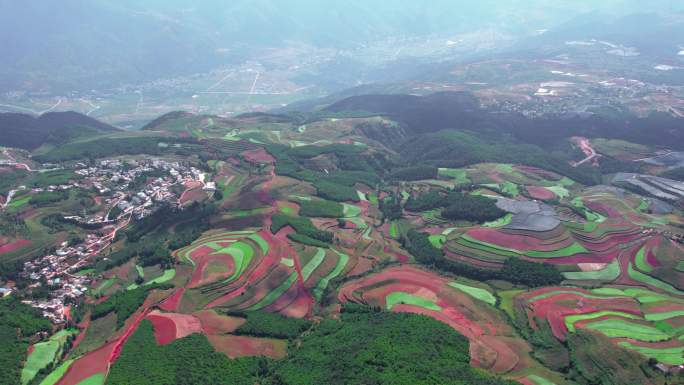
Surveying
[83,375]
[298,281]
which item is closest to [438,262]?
[298,281]

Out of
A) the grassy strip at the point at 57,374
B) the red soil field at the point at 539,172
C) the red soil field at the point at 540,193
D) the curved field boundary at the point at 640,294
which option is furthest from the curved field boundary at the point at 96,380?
the red soil field at the point at 539,172

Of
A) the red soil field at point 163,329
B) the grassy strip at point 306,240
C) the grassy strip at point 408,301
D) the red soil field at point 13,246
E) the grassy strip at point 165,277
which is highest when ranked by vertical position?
the red soil field at point 13,246

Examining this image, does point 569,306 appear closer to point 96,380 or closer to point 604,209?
point 604,209

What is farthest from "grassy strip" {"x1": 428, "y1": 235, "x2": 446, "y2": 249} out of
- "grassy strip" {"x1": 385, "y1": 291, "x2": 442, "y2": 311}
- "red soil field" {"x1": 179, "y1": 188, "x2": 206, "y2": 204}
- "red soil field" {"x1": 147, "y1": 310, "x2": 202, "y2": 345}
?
"red soil field" {"x1": 179, "y1": 188, "x2": 206, "y2": 204}

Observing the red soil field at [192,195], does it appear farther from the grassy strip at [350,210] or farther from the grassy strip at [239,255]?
the grassy strip at [350,210]

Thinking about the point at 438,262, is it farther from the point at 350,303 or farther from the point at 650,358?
the point at 650,358

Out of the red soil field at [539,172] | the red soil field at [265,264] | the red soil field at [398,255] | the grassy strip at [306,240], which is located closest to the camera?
the red soil field at [265,264]

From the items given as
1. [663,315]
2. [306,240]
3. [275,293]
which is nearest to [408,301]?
[275,293]
